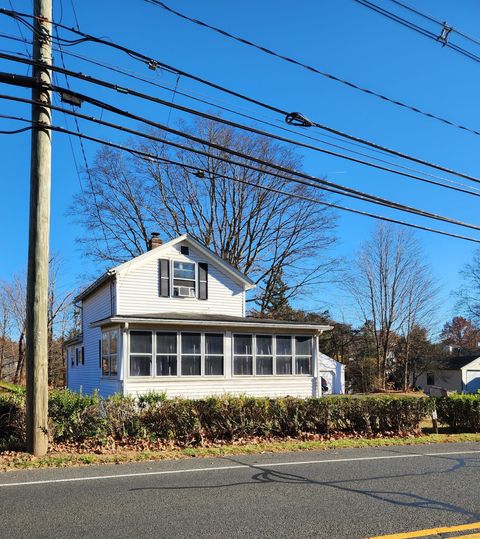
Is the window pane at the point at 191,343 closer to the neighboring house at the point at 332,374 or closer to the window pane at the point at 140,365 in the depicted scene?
the window pane at the point at 140,365

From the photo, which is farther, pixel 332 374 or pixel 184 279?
pixel 332 374

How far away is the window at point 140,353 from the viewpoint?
19094mm

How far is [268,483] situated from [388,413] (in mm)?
6908

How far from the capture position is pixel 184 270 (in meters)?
23.3

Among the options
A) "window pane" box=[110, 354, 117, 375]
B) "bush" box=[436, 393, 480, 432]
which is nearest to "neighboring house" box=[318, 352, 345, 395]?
"window pane" box=[110, 354, 117, 375]

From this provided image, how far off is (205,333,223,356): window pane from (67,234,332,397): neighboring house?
0.12 feet

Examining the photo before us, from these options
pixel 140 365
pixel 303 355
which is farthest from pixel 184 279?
pixel 303 355

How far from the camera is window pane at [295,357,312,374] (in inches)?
874

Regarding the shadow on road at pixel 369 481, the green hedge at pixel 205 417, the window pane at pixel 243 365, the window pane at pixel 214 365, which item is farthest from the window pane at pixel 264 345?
the shadow on road at pixel 369 481

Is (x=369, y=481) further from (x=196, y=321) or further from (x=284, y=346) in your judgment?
(x=284, y=346)

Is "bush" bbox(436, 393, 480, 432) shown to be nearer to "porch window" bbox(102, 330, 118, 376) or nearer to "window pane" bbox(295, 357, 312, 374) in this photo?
"window pane" bbox(295, 357, 312, 374)

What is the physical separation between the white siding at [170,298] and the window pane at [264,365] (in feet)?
10.5

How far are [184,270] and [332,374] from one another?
83.1 ft

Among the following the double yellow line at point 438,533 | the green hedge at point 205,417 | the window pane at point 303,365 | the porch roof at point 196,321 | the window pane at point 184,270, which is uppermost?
the window pane at point 184,270
